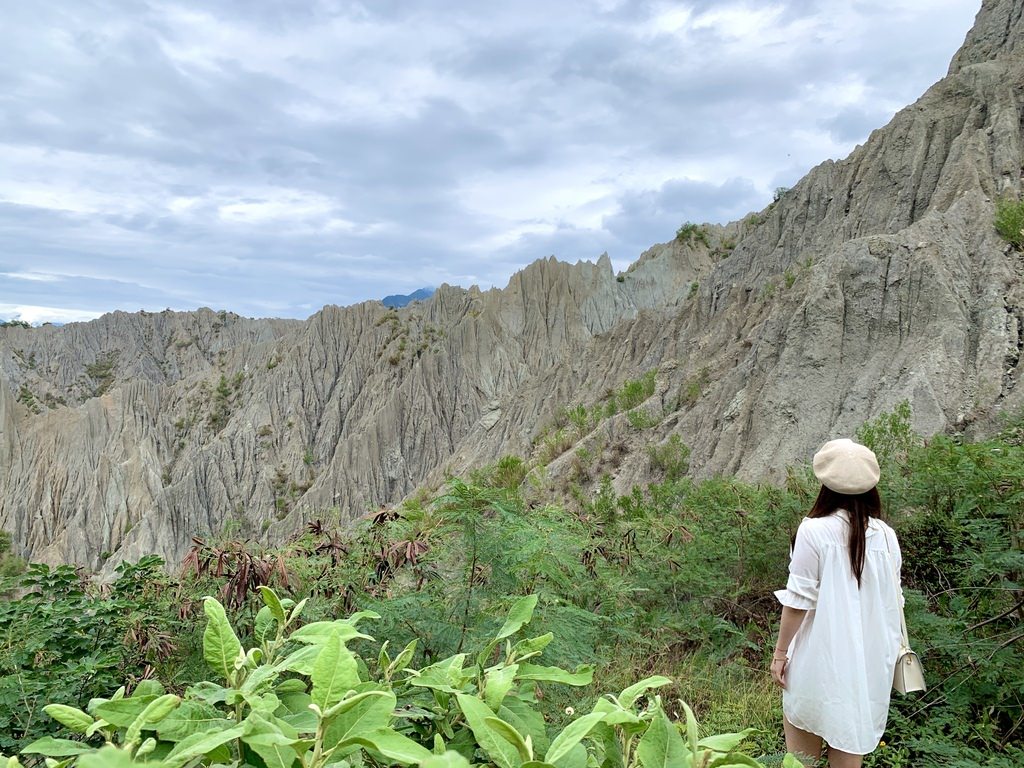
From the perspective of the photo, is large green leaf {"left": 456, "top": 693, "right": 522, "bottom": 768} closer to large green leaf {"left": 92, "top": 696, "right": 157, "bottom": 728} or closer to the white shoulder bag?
large green leaf {"left": 92, "top": 696, "right": 157, "bottom": 728}

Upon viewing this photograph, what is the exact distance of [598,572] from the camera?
5578mm

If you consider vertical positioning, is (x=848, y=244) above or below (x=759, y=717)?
above

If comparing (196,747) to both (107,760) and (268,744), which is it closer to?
(268,744)

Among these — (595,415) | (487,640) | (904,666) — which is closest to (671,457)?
(595,415)

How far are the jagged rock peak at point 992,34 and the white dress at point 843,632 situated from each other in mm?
20496

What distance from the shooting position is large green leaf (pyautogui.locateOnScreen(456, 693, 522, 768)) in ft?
3.22

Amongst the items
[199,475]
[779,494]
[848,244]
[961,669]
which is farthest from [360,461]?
[961,669]

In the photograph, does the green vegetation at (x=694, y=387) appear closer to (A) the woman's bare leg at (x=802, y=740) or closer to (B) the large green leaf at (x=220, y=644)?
(A) the woman's bare leg at (x=802, y=740)

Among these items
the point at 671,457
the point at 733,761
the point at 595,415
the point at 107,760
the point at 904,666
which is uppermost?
the point at 595,415

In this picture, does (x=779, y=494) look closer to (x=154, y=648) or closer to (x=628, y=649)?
(x=628, y=649)

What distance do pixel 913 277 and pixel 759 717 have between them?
1056cm

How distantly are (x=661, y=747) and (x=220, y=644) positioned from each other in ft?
2.56

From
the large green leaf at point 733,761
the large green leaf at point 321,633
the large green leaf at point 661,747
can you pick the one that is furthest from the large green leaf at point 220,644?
the large green leaf at point 733,761

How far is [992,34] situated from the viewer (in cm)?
1870
